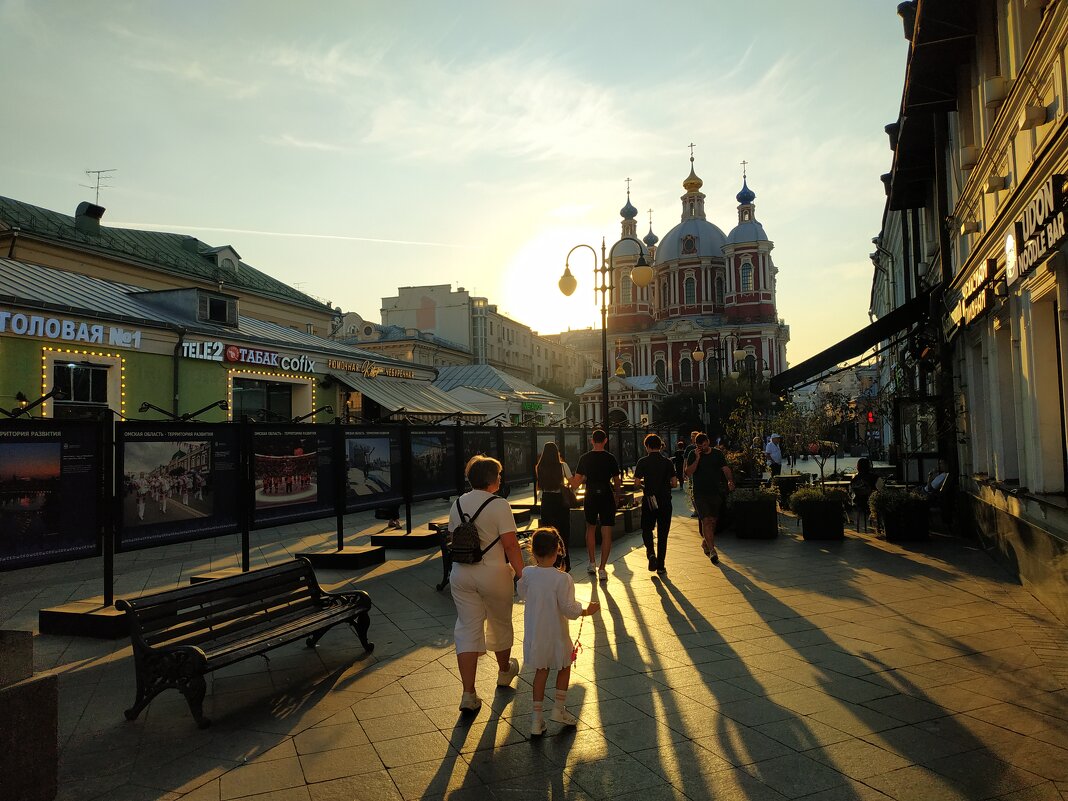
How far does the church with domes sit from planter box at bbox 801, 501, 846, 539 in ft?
195

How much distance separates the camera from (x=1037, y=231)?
6926 mm

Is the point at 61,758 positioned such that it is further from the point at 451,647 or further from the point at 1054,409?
the point at 1054,409

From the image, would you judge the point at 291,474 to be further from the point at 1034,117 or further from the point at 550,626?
the point at 1034,117

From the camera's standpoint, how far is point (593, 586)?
9.35 meters

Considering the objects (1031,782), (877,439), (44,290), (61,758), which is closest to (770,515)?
(1031,782)

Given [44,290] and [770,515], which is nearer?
[770,515]

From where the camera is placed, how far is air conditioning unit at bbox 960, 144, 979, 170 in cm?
1128

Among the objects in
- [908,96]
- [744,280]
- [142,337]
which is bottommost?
[142,337]

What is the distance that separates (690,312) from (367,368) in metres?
58.8

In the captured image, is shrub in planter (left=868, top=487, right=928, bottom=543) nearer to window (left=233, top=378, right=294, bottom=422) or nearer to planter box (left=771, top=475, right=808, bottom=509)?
planter box (left=771, top=475, right=808, bottom=509)

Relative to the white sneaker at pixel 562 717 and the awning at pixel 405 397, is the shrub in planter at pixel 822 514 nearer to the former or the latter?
the white sneaker at pixel 562 717

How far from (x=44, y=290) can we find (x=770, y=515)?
15.9 metres

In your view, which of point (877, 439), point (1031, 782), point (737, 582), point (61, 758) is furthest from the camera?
point (877, 439)

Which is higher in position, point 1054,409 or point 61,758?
point 1054,409
